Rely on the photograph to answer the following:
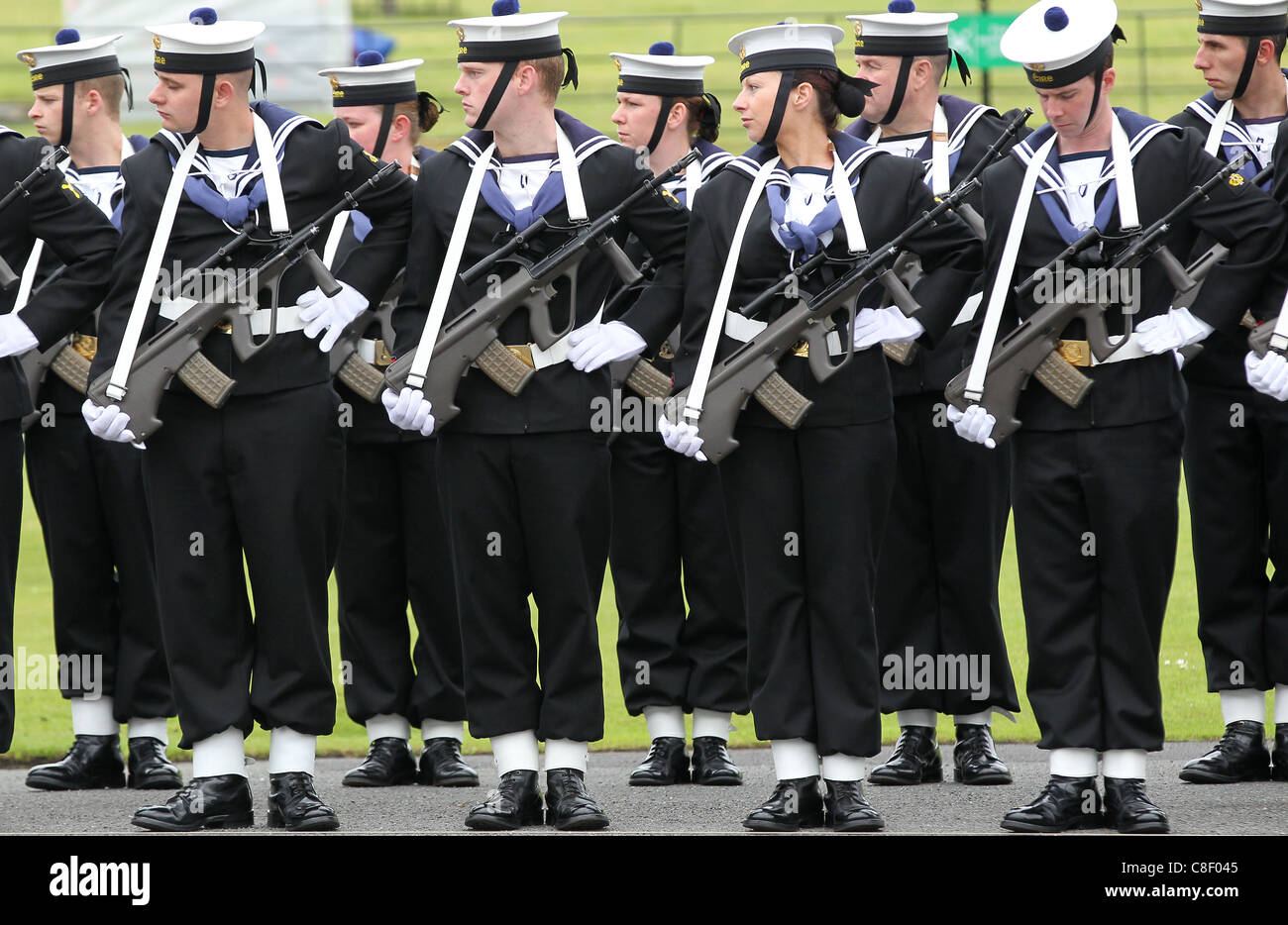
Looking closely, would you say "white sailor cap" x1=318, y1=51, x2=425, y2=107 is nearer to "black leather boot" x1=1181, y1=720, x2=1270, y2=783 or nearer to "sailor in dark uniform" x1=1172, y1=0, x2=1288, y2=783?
"sailor in dark uniform" x1=1172, y1=0, x2=1288, y2=783

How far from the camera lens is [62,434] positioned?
7555 millimetres

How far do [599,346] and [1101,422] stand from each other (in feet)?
5.04

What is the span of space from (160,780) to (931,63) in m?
3.83

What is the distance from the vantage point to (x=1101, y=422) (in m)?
6.18

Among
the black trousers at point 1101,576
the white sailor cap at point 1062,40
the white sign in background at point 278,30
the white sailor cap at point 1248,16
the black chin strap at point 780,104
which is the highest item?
the white sign in background at point 278,30

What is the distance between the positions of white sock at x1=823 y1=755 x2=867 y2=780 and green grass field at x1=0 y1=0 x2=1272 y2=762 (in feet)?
7.57

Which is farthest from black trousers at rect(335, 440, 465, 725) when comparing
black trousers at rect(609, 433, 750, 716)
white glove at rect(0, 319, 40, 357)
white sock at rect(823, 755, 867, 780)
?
white sock at rect(823, 755, 867, 780)

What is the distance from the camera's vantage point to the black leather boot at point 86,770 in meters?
7.59

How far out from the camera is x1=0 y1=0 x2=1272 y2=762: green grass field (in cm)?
898

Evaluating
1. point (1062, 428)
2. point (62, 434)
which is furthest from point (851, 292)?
point (62, 434)

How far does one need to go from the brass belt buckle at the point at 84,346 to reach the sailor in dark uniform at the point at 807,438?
8.01 feet

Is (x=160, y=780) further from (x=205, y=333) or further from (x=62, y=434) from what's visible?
(x=205, y=333)

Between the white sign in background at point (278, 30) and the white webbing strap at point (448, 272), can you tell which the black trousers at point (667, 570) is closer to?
the white webbing strap at point (448, 272)

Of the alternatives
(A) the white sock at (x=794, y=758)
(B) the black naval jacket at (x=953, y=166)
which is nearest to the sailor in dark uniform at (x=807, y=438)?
(A) the white sock at (x=794, y=758)
